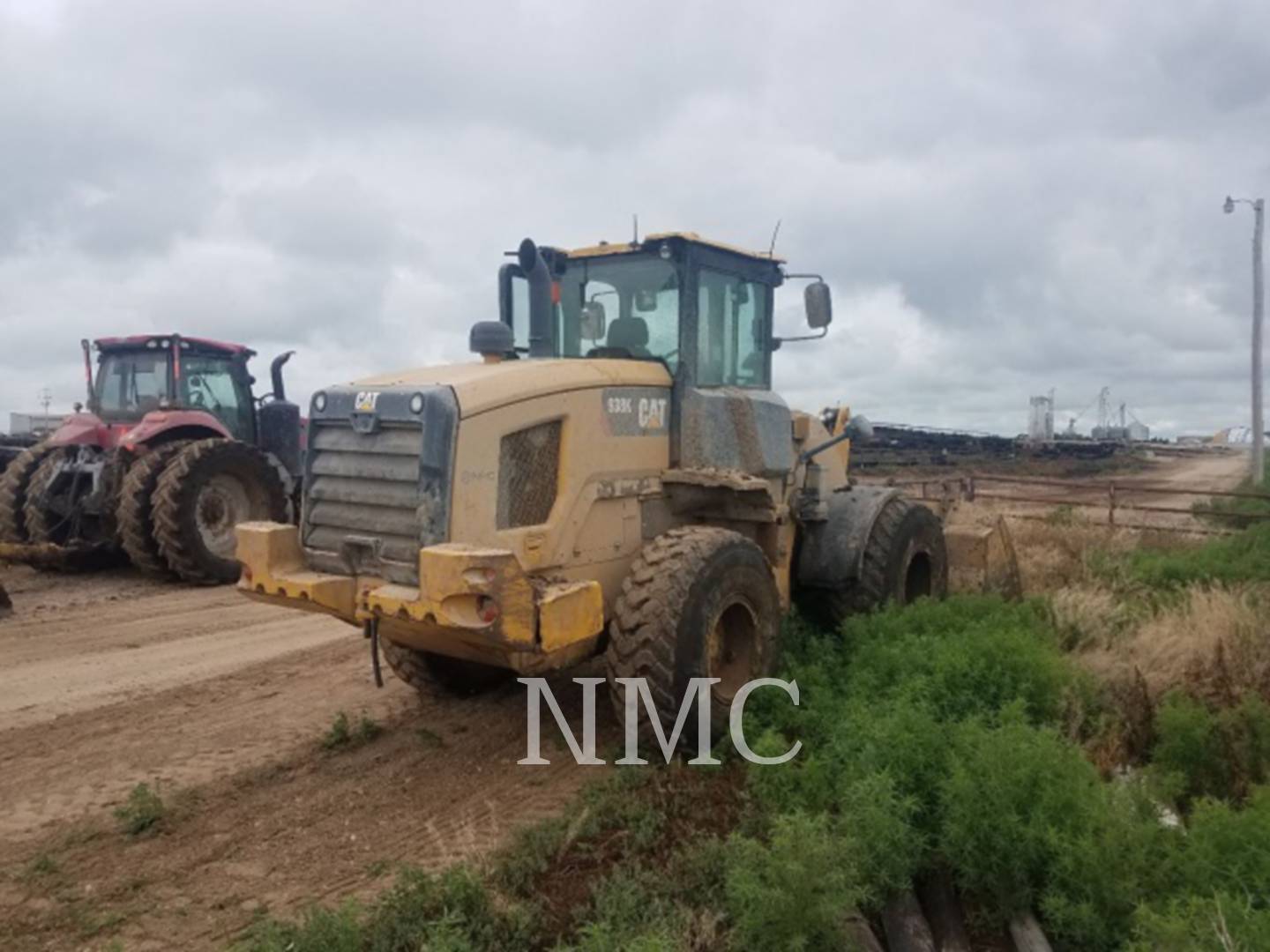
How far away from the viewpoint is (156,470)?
11.4 m

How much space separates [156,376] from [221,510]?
2.00 metres

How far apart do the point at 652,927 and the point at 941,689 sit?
2.39 m

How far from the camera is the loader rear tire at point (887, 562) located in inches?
283

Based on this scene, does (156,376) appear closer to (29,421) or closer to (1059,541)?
(1059,541)

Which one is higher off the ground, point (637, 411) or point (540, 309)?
point (540, 309)

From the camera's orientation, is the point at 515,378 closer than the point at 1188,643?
Yes

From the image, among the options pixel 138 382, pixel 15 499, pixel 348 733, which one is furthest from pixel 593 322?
pixel 15 499

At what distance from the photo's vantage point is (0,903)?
4.11m

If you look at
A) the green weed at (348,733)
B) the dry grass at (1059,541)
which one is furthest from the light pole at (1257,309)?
the green weed at (348,733)

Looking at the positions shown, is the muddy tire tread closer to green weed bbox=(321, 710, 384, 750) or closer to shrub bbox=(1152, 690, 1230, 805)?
green weed bbox=(321, 710, 384, 750)

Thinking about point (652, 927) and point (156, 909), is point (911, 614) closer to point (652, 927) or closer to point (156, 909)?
point (652, 927)

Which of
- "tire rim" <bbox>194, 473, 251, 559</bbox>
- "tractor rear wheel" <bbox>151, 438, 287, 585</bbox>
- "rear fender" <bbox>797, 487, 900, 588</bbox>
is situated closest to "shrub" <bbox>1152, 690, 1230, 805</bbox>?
"rear fender" <bbox>797, 487, 900, 588</bbox>

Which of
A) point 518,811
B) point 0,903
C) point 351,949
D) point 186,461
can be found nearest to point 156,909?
point 0,903

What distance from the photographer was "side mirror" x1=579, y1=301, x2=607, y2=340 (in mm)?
6586
